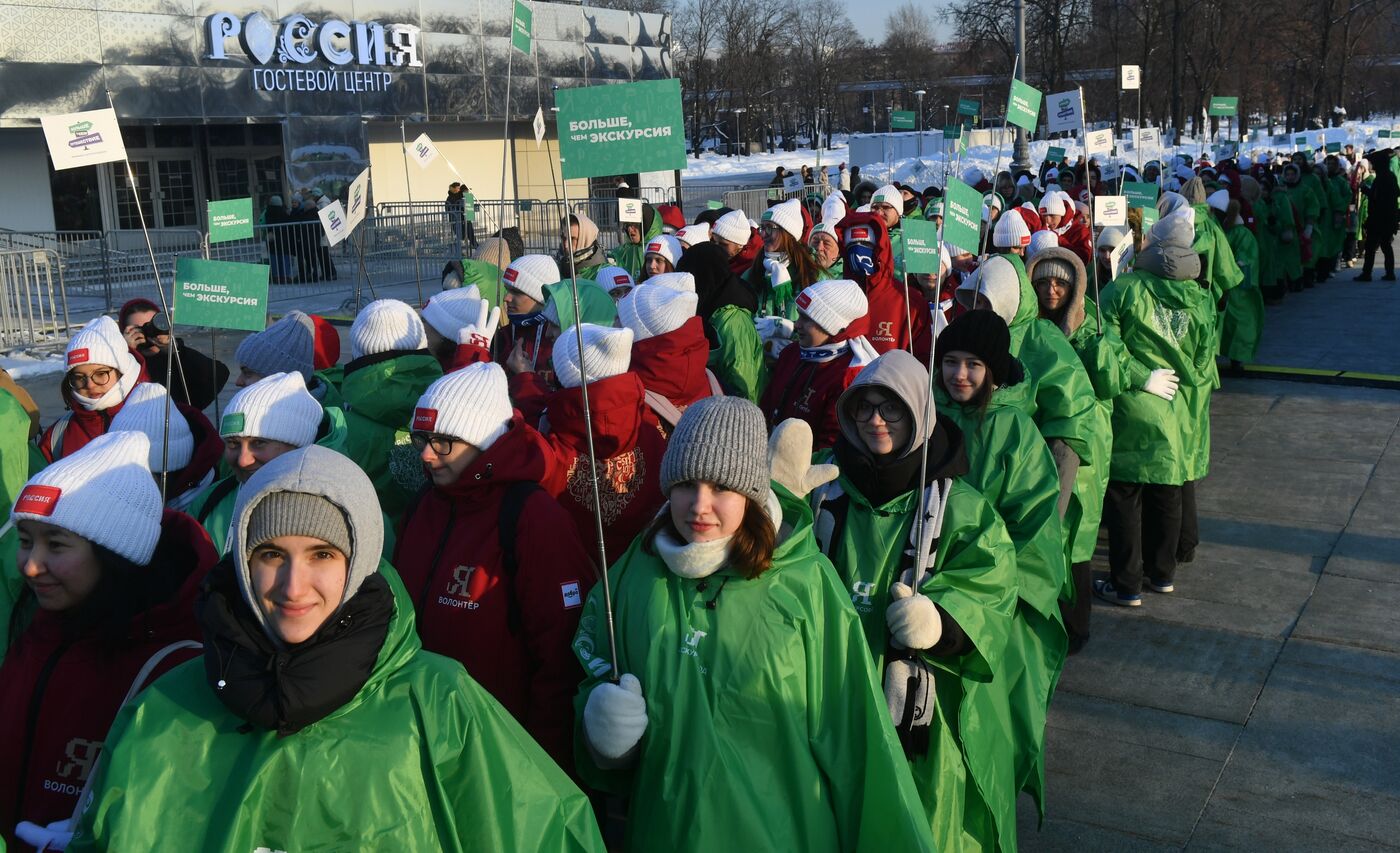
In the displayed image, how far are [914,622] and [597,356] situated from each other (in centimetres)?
159

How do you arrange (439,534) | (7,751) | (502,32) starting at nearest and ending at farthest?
(7,751) < (439,534) < (502,32)

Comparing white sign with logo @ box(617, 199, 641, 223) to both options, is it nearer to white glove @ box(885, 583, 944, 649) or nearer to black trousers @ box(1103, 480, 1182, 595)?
black trousers @ box(1103, 480, 1182, 595)

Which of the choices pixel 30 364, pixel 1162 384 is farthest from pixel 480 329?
pixel 30 364

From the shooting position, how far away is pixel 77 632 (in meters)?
2.95

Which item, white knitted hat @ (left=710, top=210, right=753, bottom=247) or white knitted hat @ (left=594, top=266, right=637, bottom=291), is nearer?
white knitted hat @ (left=594, top=266, right=637, bottom=291)

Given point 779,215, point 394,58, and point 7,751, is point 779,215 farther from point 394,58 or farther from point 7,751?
point 394,58

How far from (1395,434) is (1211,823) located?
7.28 metres

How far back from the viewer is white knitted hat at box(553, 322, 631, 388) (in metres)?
4.53

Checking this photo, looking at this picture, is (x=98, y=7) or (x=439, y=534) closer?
(x=439, y=534)

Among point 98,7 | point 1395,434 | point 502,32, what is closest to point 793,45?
point 502,32

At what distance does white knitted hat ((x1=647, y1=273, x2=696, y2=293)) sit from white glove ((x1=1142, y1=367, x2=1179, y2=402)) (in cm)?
255

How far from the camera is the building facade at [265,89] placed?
82.5ft

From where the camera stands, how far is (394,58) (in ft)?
102

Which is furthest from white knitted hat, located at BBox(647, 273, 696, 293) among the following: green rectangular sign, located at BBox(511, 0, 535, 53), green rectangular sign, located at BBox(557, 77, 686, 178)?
green rectangular sign, located at BBox(557, 77, 686, 178)
